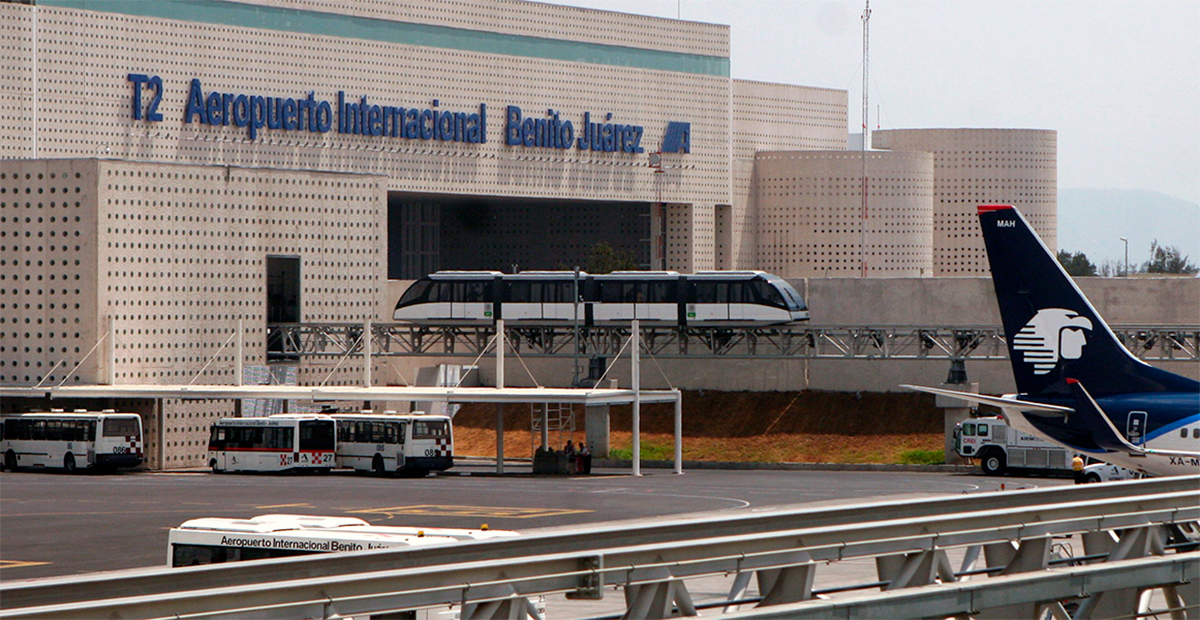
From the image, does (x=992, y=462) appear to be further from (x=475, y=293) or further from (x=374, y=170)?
(x=374, y=170)

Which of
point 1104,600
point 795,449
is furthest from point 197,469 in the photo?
point 1104,600

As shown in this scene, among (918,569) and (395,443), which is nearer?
(918,569)

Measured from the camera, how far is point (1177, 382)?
32344 millimetres

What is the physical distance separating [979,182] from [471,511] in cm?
7859

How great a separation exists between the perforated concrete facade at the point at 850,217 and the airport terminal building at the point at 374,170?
149mm

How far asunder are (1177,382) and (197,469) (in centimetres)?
4072

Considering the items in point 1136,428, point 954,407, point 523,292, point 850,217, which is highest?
point 850,217

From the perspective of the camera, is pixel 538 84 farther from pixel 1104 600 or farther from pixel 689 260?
pixel 1104 600

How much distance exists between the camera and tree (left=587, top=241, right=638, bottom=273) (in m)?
101

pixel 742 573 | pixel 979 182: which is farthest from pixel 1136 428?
pixel 979 182

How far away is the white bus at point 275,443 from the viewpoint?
59.0m

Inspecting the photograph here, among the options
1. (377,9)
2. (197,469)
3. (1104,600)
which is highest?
(377,9)

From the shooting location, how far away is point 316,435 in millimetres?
59406

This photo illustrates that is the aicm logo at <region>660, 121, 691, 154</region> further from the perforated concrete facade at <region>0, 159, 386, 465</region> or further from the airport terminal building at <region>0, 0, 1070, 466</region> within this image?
the perforated concrete facade at <region>0, 159, 386, 465</region>
